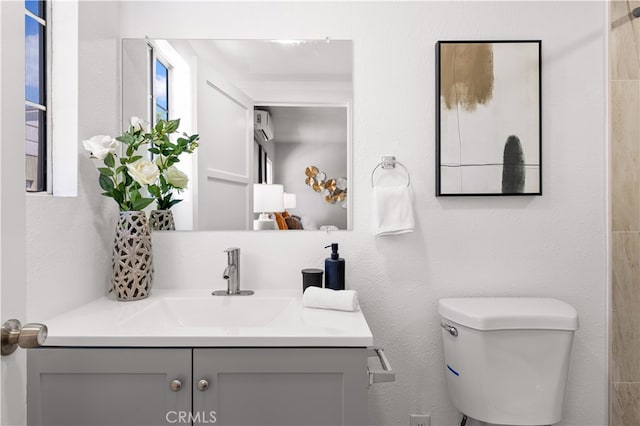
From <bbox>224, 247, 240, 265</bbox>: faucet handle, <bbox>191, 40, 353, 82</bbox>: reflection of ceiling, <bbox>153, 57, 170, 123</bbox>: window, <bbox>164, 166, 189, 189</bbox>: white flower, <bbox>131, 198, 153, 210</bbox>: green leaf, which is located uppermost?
<bbox>191, 40, 353, 82</bbox>: reflection of ceiling

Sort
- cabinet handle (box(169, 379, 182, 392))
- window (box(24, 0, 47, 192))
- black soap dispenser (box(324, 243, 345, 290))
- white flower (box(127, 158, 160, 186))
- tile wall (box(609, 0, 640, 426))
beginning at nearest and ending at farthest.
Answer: cabinet handle (box(169, 379, 182, 392)), window (box(24, 0, 47, 192)), white flower (box(127, 158, 160, 186)), black soap dispenser (box(324, 243, 345, 290)), tile wall (box(609, 0, 640, 426))

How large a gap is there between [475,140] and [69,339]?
1.46m

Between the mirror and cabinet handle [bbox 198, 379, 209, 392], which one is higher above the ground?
the mirror

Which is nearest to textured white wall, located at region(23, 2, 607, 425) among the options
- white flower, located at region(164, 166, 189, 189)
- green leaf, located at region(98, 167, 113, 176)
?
white flower, located at region(164, 166, 189, 189)

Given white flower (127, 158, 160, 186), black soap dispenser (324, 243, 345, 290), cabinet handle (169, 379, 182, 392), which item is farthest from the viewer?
black soap dispenser (324, 243, 345, 290)

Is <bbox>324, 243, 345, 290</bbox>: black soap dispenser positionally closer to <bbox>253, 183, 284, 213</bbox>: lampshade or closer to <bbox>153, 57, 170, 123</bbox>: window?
<bbox>253, 183, 284, 213</bbox>: lampshade

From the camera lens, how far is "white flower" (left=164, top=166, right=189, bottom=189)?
1.49 meters

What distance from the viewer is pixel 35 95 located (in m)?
1.29

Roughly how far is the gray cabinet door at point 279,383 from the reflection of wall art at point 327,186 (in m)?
0.71

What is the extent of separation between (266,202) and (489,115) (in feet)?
2.99

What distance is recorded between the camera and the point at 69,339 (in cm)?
104

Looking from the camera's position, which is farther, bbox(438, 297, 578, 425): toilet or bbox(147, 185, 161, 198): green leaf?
bbox(147, 185, 161, 198): green leaf

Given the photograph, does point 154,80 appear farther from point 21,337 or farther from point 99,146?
point 21,337

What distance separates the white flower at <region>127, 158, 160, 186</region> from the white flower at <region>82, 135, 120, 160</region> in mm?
82
